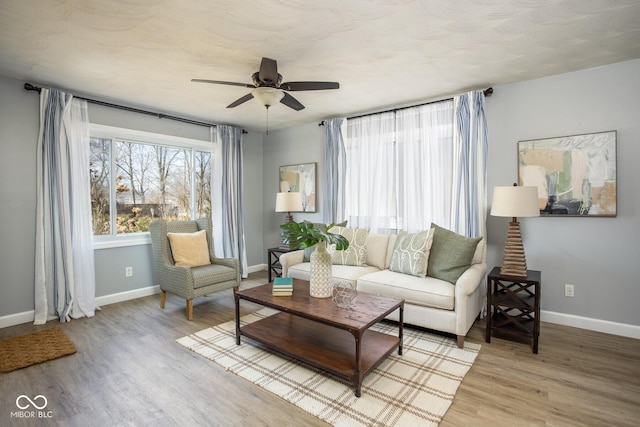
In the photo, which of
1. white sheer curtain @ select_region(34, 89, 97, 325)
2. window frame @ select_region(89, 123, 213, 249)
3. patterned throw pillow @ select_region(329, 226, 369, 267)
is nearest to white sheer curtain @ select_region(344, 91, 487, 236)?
patterned throw pillow @ select_region(329, 226, 369, 267)

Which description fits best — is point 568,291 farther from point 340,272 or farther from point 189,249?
point 189,249

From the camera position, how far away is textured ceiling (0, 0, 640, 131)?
2.07m

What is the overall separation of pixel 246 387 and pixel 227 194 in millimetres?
3433

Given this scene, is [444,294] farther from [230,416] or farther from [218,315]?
[218,315]

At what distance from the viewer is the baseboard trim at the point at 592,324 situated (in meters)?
2.91

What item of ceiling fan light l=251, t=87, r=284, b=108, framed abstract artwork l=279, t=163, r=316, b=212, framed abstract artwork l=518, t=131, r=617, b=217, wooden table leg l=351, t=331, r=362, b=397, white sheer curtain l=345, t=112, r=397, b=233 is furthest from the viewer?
framed abstract artwork l=279, t=163, r=316, b=212

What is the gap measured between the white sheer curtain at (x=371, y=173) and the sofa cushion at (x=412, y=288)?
1.12 meters

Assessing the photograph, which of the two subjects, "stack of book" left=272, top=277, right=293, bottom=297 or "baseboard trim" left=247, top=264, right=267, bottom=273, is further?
"baseboard trim" left=247, top=264, right=267, bottom=273

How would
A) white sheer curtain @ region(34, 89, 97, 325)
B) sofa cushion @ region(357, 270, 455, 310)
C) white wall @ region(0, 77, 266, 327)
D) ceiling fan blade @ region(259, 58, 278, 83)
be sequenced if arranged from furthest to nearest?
1. white sheer curtain @ region(34, 89, 97, 325)
2. white wall @ region(0, 77, 266, 327)
3. sofa cushion @ region(357, 270, 455, 310)
4. ceiling fan blade @ region(259, 58, 278, 83)

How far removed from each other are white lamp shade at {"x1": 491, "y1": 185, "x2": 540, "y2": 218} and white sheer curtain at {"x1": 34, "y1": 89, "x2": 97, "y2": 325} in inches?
177

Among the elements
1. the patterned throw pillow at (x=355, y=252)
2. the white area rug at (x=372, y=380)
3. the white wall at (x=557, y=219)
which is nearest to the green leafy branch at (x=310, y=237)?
the white area rug at (x=372, y=380)

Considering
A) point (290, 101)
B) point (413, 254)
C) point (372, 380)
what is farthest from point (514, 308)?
point (290, 101)

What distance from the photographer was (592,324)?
3066 mm

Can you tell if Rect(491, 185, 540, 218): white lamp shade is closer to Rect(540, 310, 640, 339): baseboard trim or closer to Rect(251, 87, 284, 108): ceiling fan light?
Rect(540, 310, 640, 339): baseboard trim
